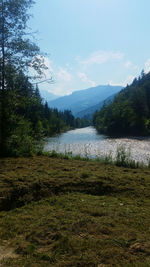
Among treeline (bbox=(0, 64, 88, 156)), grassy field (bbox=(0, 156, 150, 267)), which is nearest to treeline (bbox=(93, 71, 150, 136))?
treeline (bbox=(0, 64, 88, 156))

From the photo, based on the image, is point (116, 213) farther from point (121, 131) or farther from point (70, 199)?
point (121, 131)

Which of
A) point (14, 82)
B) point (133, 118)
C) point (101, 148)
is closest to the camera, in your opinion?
point (14, 82)

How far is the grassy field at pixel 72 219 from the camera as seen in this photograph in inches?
96.7

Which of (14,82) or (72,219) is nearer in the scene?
(72,219)

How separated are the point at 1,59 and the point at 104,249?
8.18 metres

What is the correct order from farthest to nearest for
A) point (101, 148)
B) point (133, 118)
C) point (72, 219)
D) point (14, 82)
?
point (133, 118), point (101, 148), point (14, 82), point (72, 219)

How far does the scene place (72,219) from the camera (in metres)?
3.40

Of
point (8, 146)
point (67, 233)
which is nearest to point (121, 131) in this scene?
point (8, 146)

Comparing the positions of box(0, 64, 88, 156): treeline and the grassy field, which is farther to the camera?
A: box(0, 64, 88, 156): treeline

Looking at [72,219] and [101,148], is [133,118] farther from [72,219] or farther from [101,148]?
[72,219]

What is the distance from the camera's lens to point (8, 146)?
8.09m

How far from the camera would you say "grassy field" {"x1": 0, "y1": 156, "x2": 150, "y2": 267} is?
8.05 feet

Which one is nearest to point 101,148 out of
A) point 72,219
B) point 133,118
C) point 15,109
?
point 15,109

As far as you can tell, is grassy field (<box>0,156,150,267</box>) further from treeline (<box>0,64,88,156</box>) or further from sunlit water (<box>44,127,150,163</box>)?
sunlit water (<box>44,127,150,163</box>)
